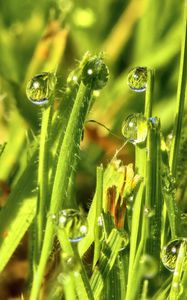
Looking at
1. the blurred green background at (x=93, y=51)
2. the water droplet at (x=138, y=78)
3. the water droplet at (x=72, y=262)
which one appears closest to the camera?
the water droplet at (x=72, y=262)

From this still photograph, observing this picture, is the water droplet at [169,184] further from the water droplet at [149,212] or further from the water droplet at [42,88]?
the water droplet at [42,88]

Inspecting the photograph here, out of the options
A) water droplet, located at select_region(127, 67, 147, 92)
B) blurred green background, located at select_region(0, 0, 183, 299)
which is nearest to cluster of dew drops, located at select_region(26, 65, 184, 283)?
water droplet, located at select_region(127, 67, 147, 92)

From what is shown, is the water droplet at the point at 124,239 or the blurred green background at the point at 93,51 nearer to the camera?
the water droplet at the point at 124,239

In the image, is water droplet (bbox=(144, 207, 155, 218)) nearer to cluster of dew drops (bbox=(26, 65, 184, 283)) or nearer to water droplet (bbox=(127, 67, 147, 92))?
cluster of dew drops (bbox=(26, 65, 184, 283))

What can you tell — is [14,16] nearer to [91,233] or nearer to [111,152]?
[111,152]

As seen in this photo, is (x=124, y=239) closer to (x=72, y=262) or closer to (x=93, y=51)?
(x=72, y=262)

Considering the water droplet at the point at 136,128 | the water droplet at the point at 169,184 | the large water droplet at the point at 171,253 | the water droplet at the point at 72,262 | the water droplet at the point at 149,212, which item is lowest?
the water droplet at the point at 72,262

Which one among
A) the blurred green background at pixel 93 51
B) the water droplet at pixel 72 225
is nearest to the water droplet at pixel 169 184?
the water droplet at pixel 72 225
